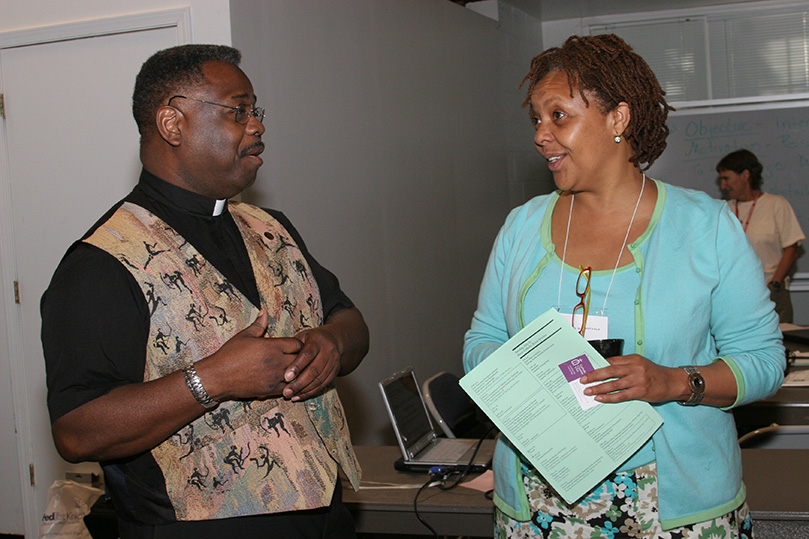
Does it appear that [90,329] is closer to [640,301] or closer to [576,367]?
[576,367]

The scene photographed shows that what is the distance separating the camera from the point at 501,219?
6941mm

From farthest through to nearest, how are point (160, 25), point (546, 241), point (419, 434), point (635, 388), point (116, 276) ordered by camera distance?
point (160, 25), point (419, 434), point (546, 241), point (116, 276), point (635, 388)

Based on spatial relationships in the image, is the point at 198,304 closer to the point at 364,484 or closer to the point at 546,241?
the point at 546,241

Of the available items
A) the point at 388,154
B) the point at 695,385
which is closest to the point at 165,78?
the point at 695,385

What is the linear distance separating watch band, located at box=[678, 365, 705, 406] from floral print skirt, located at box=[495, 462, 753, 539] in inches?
6.3

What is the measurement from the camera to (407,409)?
289 centimetres

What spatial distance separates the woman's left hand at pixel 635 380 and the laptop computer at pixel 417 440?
1.22m

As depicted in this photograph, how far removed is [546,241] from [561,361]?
11.9 inches

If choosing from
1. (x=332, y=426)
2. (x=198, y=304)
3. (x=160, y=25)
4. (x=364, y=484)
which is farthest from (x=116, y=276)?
(x=160, y=25)

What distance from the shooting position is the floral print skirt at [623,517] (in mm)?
1479

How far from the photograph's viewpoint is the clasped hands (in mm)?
1482

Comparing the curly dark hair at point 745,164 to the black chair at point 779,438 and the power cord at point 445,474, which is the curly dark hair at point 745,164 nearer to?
the black chair at point 779,438

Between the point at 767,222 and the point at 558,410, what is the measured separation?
508 cm

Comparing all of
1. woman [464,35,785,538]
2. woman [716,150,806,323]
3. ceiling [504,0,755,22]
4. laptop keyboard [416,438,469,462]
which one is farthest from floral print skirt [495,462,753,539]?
ceiling [504,0,755,22]
